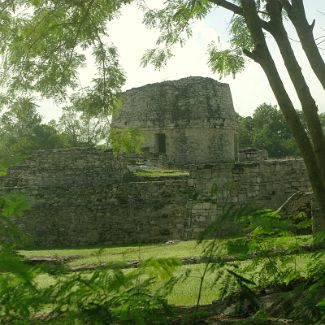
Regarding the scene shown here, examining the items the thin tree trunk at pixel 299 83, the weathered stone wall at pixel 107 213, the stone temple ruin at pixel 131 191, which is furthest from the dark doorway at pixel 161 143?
the thin tree trunk at pixel 299 83

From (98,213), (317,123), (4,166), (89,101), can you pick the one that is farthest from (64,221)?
(4,166)

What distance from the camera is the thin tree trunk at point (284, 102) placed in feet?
18.3

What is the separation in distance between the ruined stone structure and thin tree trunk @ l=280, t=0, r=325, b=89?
1747 cm

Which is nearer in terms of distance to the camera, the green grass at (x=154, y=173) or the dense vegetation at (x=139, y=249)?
the dense vegetation at (x=139, y=249)

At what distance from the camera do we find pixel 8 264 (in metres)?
2.57

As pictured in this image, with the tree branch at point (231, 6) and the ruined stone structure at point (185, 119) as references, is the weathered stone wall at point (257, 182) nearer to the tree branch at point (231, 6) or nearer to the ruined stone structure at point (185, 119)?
the tree branch at point (231, 6)

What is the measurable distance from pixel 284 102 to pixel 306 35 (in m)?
1.79

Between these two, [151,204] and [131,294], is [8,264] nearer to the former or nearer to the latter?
[131,294]

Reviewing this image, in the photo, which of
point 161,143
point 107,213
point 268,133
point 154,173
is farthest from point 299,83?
point 268,133

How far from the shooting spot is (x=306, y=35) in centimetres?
715

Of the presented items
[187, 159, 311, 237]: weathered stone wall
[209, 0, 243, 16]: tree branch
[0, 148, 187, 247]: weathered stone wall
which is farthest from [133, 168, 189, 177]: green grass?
[209, 0, 243, 16]: tree branch

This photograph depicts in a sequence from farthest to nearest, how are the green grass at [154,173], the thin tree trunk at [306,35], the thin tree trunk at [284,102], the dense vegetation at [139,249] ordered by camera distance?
the green grass at [154,173] < the thin tree trunk at [306,35] < the thin tree trunk at [284,102] < the dense vegetation at [139,249]

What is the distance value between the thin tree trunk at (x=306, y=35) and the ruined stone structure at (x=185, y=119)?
17.5 meters

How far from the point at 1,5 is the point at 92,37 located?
4.52ft
